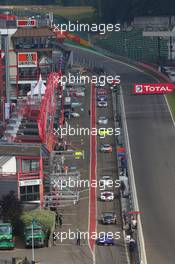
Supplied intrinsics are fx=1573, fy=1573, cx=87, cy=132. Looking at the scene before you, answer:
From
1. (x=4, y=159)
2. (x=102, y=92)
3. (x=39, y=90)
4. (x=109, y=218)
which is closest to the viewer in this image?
(x=109, y=218)

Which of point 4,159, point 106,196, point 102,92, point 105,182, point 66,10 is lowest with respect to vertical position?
point 106,196

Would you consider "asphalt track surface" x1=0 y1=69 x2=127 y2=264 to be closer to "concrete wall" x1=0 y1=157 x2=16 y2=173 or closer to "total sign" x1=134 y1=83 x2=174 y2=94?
"concrete wall" x1=0 y1=157 x2=16 y2=173

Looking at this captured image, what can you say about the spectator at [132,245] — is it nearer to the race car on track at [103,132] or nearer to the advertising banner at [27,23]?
the race car on track at [103,132]

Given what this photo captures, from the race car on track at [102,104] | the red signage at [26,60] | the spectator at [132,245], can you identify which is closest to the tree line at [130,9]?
the red signage at [26,60]

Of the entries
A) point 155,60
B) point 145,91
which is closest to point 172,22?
point 155,60

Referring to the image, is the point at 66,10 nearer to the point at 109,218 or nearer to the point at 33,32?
the point at 33,32

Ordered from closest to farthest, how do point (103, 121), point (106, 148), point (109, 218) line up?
point (109, 218) < point (106, 148) < point (103, 121)

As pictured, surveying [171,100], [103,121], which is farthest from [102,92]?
[103,121]
